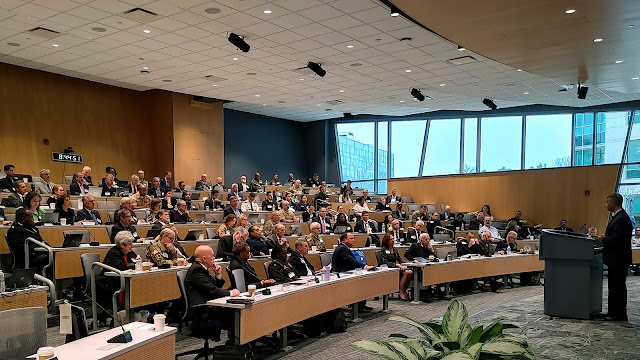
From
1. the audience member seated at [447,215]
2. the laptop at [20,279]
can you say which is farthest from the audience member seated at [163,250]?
the audience member seated at [447,215]

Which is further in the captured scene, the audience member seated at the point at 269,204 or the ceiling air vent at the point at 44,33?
the audience member seated at the point at 269,204

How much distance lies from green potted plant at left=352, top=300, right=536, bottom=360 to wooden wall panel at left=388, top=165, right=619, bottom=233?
570 inches

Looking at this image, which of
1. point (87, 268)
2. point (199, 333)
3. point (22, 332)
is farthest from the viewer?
point (87, 268)

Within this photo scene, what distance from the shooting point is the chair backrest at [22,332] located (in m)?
3.09

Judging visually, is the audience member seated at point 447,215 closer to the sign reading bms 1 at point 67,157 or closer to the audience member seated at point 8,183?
the sign reading bms 1 at point 67,157

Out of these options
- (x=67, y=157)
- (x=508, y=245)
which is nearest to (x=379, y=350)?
(x=508, y=245)

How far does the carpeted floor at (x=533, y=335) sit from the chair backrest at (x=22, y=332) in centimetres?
226

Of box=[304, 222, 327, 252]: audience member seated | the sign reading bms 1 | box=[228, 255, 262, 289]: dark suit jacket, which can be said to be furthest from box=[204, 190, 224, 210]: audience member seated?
box=[228, 255, 262, 289]: dark suit jacket

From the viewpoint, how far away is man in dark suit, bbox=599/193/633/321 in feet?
19.7

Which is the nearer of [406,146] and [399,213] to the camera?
[399,213]

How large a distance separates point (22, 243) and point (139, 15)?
143 inches

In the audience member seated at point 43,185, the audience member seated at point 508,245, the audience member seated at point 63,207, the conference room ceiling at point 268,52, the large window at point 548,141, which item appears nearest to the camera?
the conference room ceiling at point 268,52

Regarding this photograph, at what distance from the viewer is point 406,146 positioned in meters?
20.6

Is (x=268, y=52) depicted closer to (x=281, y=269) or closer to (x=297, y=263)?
(x=297, y=263)
